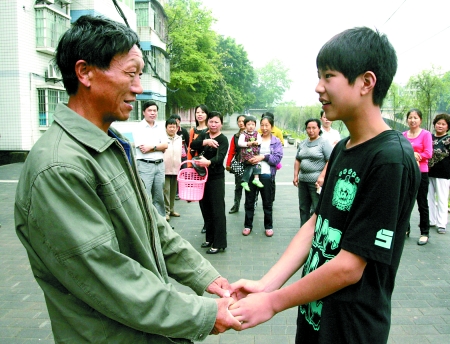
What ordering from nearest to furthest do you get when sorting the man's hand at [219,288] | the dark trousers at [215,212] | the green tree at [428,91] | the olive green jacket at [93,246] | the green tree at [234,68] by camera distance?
the olive green jacket at [93,246], the man's hand at [219,288], the dark trousers at [215,212], the green tree at [428,91], the green tree at [234,68]

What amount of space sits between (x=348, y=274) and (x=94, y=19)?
137cm

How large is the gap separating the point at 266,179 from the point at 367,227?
4.99 meters

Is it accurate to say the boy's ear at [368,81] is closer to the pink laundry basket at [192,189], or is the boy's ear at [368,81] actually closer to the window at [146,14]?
the pink laundry basket at [192,189]

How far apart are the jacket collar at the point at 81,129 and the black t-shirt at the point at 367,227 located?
938 millimetres

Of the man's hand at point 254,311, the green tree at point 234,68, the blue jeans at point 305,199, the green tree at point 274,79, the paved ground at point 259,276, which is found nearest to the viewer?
the man's hand at point 254,311

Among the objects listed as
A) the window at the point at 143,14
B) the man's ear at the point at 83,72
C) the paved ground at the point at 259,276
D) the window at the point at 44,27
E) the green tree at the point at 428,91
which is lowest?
the paved ground at the point at 259,276

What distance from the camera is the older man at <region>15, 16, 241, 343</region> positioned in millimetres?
1256

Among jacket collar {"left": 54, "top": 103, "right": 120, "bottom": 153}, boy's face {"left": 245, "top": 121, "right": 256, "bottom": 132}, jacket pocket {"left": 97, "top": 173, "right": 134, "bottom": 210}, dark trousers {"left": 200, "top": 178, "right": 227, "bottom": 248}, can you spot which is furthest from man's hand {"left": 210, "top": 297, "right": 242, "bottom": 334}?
boy's face {"left": 245, "top": 121, "right": 256, "bottom": 132}

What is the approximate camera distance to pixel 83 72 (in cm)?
147

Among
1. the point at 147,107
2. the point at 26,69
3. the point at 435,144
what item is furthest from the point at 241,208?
the point at 26,69

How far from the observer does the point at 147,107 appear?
6.30 meters

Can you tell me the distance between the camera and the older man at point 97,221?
1.26m

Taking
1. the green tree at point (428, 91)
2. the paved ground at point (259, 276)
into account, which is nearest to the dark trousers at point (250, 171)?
the paved ground at point (259, 276)

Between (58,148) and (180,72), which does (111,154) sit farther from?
(180,72)
